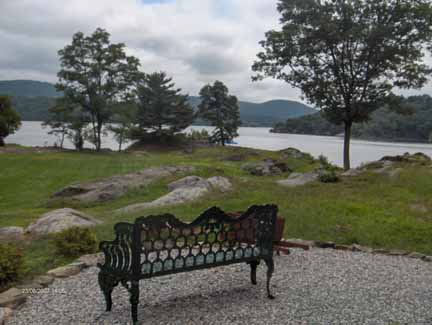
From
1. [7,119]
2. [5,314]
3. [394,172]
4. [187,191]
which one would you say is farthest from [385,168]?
[7,119]

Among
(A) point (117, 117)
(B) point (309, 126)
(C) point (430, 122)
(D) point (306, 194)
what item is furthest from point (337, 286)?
(B) point (309, 126)

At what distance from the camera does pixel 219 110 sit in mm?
50719

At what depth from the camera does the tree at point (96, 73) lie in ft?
119

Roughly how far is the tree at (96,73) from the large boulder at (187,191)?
82.4ft

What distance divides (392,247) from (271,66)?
14.1 meters

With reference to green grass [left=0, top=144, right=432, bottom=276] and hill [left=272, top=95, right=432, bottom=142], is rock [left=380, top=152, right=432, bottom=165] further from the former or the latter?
hill [left=272, top=95, right=432, bottom=142]

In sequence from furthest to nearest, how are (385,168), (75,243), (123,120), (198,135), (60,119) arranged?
(198,135)
(60,119)
(123,120)
(385,168)
(75,243)

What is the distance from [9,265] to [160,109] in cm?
3953

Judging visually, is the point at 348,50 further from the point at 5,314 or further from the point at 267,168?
the point at 5,314

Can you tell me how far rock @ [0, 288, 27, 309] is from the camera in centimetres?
421

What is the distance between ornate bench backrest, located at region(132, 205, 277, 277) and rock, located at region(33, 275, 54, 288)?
4.41 feet

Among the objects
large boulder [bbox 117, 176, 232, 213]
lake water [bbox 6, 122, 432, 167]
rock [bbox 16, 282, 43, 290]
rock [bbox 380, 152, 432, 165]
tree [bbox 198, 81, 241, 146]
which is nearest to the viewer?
Answer: rock [bbox 16, 282, 43, 290]

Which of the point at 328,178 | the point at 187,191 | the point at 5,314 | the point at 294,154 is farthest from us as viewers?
the point at 294,154

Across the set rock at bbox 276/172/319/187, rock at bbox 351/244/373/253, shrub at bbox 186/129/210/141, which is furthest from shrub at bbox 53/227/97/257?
shrub at bbox 186/129/210/141
